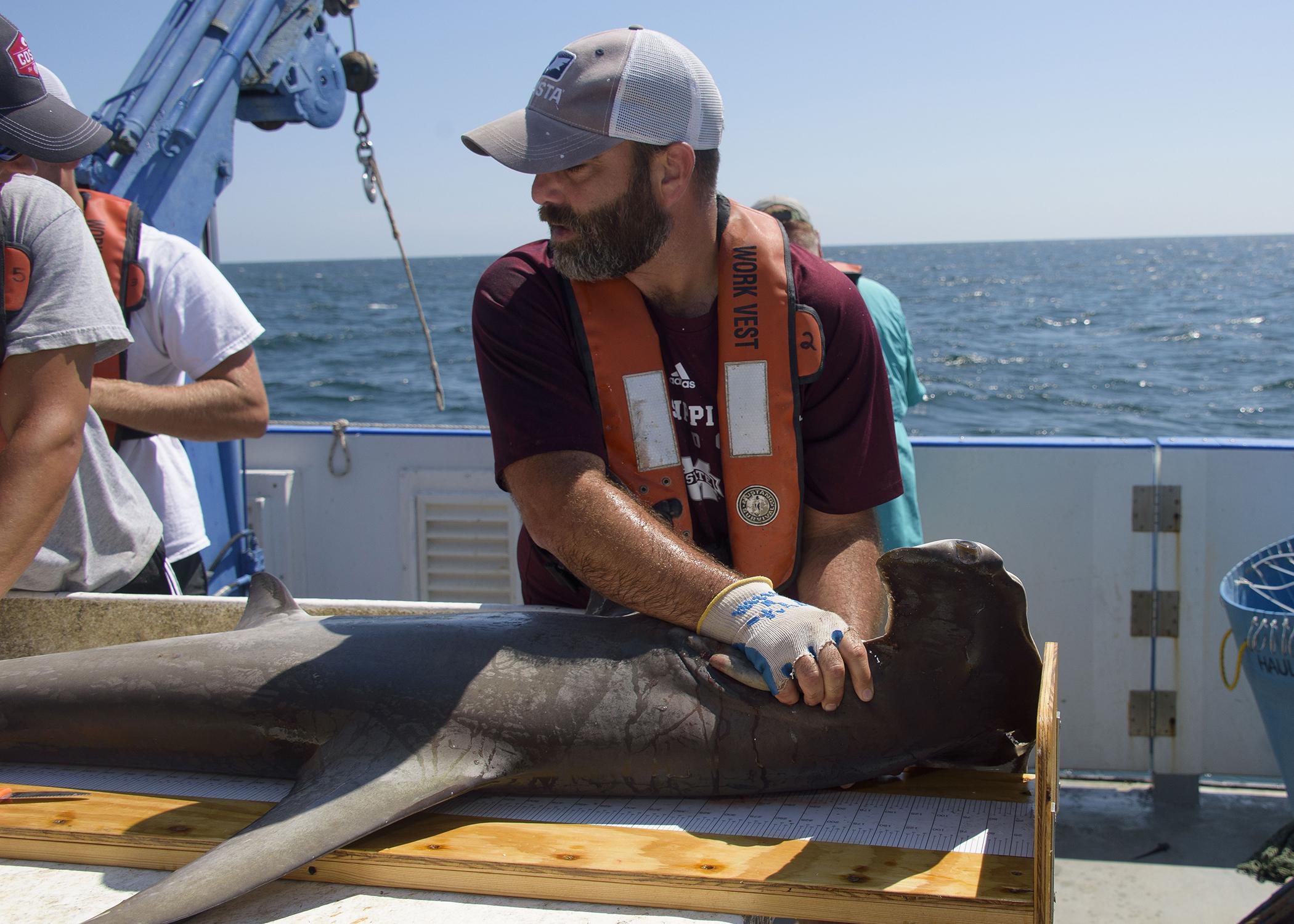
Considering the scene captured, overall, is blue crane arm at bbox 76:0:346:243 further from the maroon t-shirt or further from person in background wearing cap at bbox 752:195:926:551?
the maroon t-shirt

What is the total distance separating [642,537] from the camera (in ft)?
8.24

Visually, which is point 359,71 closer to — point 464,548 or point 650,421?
point 464,548

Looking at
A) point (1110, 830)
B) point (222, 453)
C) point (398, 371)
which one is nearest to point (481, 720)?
point (1110, 830)

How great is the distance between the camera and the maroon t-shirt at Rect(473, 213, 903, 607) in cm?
272

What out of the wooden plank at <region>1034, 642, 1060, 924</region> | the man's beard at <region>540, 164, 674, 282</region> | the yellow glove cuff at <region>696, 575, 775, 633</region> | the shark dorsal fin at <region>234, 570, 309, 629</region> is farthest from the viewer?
the shark dorsal fin at <region>234, 570, 309, 629</region>

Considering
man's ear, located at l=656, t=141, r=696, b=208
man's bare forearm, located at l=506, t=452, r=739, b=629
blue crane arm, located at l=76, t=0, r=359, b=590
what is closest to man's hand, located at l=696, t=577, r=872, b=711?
man's bare forearm, located at l=506, t=452, r=739, b=629

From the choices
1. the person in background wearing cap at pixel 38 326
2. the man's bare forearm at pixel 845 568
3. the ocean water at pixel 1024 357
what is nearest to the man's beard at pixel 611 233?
the man's bare forearm at pixel 845 568

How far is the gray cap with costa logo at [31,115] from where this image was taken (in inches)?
112

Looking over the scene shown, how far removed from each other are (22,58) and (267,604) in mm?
1613

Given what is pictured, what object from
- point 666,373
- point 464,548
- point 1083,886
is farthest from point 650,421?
point 464,548

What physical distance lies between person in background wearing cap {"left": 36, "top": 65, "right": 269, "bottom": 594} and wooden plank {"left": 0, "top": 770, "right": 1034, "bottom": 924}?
5.41 ft

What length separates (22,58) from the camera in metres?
2.89

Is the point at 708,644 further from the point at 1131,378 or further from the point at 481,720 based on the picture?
the point at 1131,378

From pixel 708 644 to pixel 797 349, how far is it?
2.69 ft
